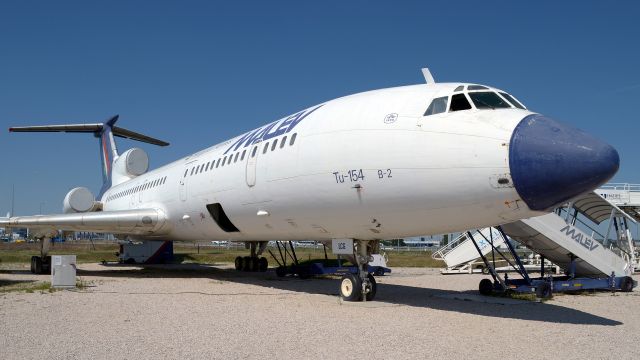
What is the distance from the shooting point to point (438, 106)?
9609 millimetres

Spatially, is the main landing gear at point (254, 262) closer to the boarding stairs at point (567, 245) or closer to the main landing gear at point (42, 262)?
→ the main landing gear at point (42, 262)

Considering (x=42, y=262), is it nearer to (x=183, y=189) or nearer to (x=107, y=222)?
(x=107, y=222)

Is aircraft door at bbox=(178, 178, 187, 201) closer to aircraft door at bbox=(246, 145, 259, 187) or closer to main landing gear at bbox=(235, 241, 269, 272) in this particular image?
aircraft door at bbox=(246, 145, 259, 187)

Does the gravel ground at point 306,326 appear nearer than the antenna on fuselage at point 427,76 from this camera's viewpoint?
Yes

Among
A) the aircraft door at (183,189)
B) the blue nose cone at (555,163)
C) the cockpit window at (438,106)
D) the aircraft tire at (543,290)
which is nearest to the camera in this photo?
the blue nose cone at (555,163)

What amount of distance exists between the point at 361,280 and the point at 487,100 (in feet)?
14.1

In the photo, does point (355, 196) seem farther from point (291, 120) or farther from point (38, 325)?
point (38, 325)

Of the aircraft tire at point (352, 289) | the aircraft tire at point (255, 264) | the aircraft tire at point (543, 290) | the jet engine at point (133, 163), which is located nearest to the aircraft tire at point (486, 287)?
the aircraft tire at point (543, 290)

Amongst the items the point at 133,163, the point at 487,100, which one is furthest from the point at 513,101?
the point at 133,163

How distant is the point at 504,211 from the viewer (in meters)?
8.73

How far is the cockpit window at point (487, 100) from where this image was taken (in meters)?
9.32

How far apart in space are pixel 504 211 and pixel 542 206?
0.60 meters

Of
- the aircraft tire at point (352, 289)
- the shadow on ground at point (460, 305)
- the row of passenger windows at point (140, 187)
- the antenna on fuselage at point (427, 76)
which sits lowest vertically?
the shadow on ground at point (460, 305)

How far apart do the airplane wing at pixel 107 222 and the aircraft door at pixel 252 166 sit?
255 inches
